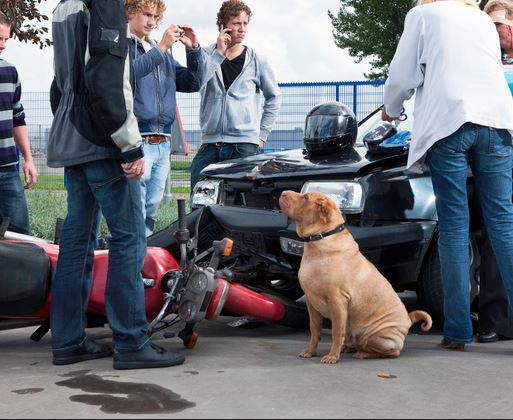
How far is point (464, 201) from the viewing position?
4.75 meters

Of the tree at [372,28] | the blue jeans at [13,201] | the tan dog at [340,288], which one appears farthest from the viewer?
the tree at [372,28]

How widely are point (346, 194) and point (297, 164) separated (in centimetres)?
45

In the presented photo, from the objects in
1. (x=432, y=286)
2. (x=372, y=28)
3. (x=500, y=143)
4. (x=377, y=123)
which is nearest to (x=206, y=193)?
(x=377, y=123)

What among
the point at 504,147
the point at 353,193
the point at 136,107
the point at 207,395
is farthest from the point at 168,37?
the point at 207,395

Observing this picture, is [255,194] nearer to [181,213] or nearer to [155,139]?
[181,213]

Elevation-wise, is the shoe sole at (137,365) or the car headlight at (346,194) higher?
the car headlight at (346,194)

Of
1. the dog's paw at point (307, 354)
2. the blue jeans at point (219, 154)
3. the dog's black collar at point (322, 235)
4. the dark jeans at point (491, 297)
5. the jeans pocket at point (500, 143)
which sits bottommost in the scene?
the dog's paw at point (307, 354)

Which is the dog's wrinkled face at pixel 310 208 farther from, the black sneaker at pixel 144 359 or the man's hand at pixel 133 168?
the black sneaker at pixel 144 359

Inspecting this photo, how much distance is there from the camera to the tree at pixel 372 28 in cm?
2945

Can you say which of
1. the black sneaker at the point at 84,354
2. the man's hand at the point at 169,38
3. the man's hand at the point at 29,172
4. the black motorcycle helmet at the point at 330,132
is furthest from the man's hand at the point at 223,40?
the black sneaker at the point at 84,354

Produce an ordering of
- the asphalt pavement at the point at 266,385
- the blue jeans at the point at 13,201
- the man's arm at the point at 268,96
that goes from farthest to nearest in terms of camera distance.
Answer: the man's arm at the point at 268,96 < the blue jeans at the point at 13,201 < the asphalt pavement at the point at 266,385

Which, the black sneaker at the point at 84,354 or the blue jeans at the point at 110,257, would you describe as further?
the black sneaker at the point at 84,354

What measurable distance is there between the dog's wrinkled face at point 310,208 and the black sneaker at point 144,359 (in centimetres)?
92

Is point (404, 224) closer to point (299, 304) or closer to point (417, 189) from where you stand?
point (417, 189)
